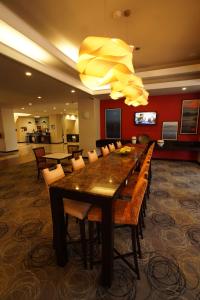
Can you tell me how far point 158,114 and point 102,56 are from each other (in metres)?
5.72

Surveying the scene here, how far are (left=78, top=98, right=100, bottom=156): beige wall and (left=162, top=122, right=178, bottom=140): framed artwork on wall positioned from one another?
3.00 metres

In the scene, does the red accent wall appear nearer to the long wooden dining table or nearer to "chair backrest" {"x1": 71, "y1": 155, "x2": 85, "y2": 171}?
"chair backrest" {"x1": 71, "y1": 155, "x2": 85, "y2": 171}

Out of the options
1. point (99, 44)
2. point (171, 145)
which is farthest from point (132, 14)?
point (171, 145)

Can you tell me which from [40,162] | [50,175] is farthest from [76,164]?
[40,162]

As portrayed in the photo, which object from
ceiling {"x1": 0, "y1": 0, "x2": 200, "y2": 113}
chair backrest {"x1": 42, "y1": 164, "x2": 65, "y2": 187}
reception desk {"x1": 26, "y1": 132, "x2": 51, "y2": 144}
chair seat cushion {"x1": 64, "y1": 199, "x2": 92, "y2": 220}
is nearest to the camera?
chair seat cushion {"x1": 64, "y1": 199, "x2": 92, "y2": 220}

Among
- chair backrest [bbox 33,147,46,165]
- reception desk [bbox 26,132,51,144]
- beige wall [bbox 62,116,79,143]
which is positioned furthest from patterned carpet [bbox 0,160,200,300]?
beige wall [bbox 62,116,79,143]

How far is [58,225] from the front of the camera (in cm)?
173

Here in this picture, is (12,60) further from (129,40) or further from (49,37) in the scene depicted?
(129,40)

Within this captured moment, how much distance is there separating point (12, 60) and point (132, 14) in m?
2.29

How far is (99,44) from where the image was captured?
161 centimetres

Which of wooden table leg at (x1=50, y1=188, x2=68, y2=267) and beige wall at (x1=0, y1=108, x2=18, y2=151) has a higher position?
beige wall at (x1=0, y1=108, x2=18, y2=151)

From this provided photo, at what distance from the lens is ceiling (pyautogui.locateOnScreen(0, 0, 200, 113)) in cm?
243

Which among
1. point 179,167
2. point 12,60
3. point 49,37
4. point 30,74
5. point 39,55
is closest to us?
point 12,60

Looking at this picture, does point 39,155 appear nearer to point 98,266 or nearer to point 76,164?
point 76,164
